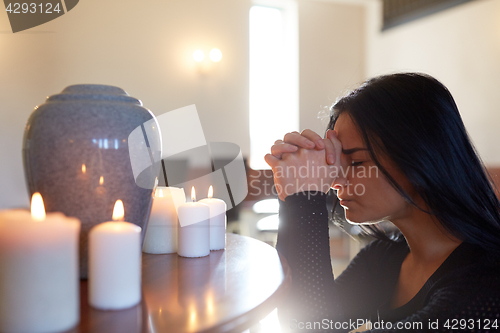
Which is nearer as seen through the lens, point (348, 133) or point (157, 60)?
point (348, 133)

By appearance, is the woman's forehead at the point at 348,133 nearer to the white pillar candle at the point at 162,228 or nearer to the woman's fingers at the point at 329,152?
the woman's fingers at the point at 329,152

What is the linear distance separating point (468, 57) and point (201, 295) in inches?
165

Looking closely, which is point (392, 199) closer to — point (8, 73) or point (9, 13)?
point (8, 73)

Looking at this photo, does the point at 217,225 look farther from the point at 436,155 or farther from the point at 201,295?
the point at 436,155

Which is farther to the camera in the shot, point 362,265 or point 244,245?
point 362,265

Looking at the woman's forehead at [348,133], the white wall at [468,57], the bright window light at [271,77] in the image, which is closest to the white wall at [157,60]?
the bright window light at [271,77]

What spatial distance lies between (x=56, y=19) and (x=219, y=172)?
88.7 inches

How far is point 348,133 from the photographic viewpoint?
963 millimetres

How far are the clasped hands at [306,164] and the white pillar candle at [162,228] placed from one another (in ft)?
0.94

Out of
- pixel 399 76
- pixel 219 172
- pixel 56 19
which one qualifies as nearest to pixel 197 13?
pixel 56 19

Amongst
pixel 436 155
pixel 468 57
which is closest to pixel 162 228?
pixel 436 155

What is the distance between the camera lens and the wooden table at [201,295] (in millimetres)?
437

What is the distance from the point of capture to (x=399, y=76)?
96cm

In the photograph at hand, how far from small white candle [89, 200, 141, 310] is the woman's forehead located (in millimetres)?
639
